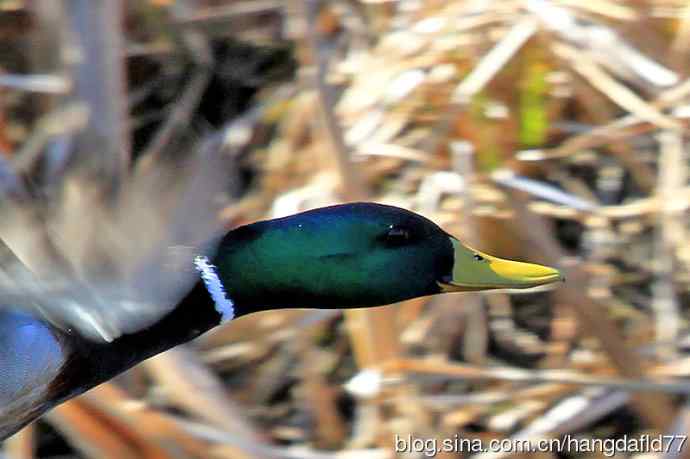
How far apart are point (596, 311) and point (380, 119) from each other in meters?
0.52

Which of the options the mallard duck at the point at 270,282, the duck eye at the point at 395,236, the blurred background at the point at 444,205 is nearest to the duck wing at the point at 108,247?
the mallard duck at the point at 270,282

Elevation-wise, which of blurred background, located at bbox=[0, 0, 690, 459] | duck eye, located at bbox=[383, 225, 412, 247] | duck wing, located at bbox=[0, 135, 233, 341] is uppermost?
duck wing, located at bbox=[0, 135, 233, 341]

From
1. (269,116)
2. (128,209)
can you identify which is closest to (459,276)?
(128,209)

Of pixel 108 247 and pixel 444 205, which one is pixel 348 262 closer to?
pixel 108 247

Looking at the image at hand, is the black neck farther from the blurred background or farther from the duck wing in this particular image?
the blurred background

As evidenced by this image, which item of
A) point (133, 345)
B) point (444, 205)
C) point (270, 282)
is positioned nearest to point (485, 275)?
point (270, 282)

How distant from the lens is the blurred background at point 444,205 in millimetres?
2176

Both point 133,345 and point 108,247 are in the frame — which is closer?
point 108,247

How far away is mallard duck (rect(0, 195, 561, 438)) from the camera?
1602mm

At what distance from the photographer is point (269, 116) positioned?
2.71 m

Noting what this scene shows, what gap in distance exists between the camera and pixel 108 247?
1472mm

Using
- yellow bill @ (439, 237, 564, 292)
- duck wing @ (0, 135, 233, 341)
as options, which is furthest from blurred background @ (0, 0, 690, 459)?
duck wing @ (0, 135, 233, 341)

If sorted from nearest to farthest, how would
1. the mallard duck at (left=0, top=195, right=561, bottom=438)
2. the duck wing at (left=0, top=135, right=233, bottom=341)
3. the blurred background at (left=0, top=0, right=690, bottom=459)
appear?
the duck wing at (left=0, top=135, right=233, bottom=341), the mallard duck at (left=0, top=195, right=561, bottom=438), the blurred background at (left=0, top=0, right=690, bottom=459)

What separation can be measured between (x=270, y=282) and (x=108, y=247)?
0.21 meters
